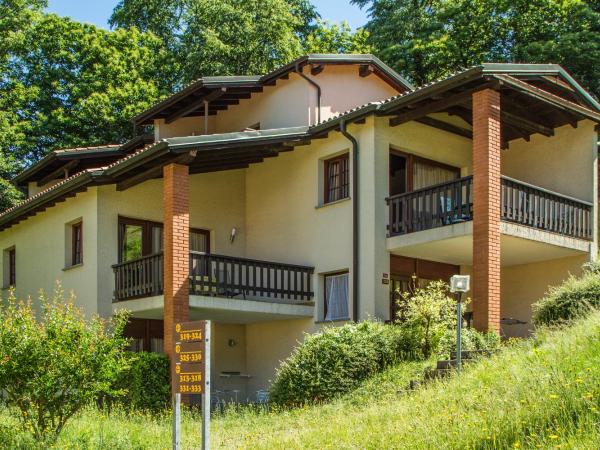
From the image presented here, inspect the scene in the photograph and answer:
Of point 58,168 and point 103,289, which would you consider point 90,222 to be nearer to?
point 103,289

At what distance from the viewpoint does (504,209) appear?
59.7 feet

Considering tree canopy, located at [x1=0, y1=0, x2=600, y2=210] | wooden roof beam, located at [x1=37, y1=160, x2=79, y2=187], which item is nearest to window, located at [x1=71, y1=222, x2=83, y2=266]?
wooden roof beam, located at [x1=37, y1=160, x2=79, y2=187]

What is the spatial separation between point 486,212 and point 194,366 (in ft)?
30.0

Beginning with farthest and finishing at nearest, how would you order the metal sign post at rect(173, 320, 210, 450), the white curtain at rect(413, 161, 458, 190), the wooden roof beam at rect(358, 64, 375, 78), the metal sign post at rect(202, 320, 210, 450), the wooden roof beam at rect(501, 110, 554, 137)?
the wooden roof beam at rect(358, 64, 375, 78), the white curtain at rect(413, 161, 458, 190), the wooden roof beam at rect(501, 110, 554, 137), the metal sign post at rect(173, 320, 210, 450), the metal sign post at rect(202, 320, 210, 450)

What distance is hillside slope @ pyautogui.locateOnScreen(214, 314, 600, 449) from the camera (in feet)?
31.7

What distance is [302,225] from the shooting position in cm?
Answer: 2189

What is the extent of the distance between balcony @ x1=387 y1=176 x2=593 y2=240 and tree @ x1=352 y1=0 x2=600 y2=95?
12.5m

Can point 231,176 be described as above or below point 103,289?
above

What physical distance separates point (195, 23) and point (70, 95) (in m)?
6.10

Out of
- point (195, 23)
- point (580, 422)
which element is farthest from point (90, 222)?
point (195, 23)

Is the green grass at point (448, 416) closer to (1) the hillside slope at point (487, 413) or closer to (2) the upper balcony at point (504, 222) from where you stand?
A: (1) the hillside slope at point (487, 413)

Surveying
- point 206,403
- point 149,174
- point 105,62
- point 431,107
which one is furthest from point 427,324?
point 105,62

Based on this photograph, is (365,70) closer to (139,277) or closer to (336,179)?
(336,179)

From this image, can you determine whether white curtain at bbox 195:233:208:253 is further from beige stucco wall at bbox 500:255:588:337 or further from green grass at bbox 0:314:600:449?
beige stucco wall at bbox 500:255:588:337
